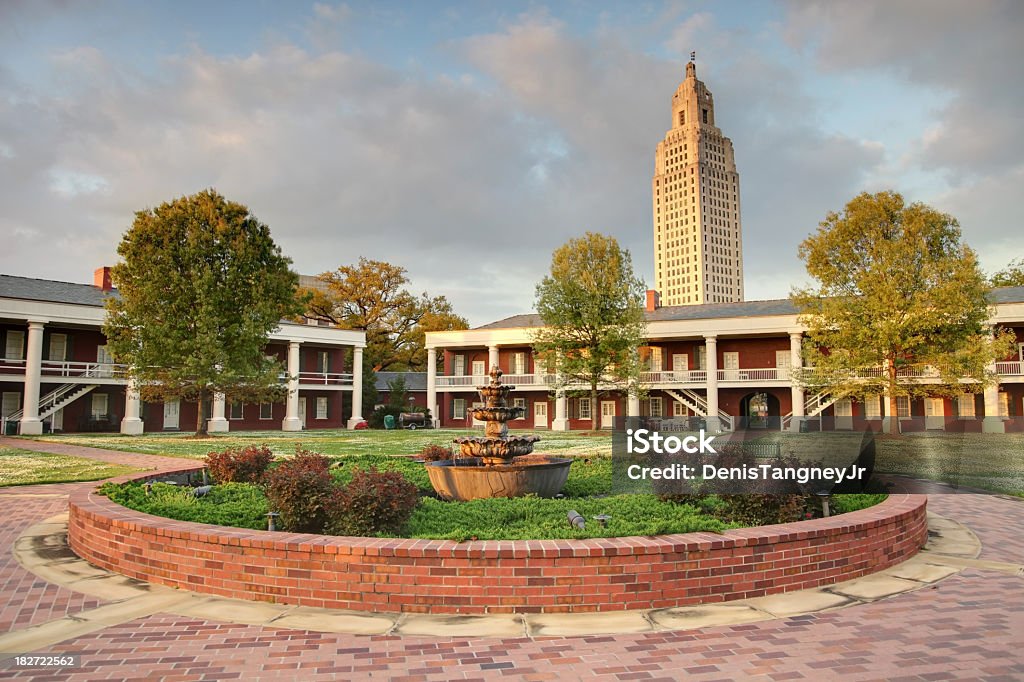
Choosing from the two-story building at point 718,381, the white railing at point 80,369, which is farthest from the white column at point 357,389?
the white railing at point 80,369

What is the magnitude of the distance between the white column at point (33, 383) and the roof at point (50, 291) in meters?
1.78

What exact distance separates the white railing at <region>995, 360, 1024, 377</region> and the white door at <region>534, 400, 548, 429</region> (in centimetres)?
2570

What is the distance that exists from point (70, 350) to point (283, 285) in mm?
15479

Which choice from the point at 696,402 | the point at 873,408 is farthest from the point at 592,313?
the point at 873,408

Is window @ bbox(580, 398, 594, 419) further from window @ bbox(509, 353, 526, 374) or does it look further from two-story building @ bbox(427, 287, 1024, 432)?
window @ bbox(509, 353, 526, 374)

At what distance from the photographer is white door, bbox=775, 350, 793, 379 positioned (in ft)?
130

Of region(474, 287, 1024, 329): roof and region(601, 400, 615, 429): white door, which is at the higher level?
region(474, 287, 1024, 329): roof

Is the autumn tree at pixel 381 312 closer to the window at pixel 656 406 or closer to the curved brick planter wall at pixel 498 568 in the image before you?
the window at pixel 656 406

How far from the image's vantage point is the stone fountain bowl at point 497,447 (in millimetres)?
10172

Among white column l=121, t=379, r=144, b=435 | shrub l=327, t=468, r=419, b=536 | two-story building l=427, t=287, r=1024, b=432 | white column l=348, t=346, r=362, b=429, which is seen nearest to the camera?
shrub l=327, t=468, r=419, b=536

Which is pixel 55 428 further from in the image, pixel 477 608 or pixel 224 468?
pixel 477 608

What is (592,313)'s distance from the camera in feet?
109

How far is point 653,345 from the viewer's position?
4425 cm

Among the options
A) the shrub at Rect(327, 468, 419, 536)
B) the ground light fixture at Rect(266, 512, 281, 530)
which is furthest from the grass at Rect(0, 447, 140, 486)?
the shrub at Rect(327, 468, 419, 536)
